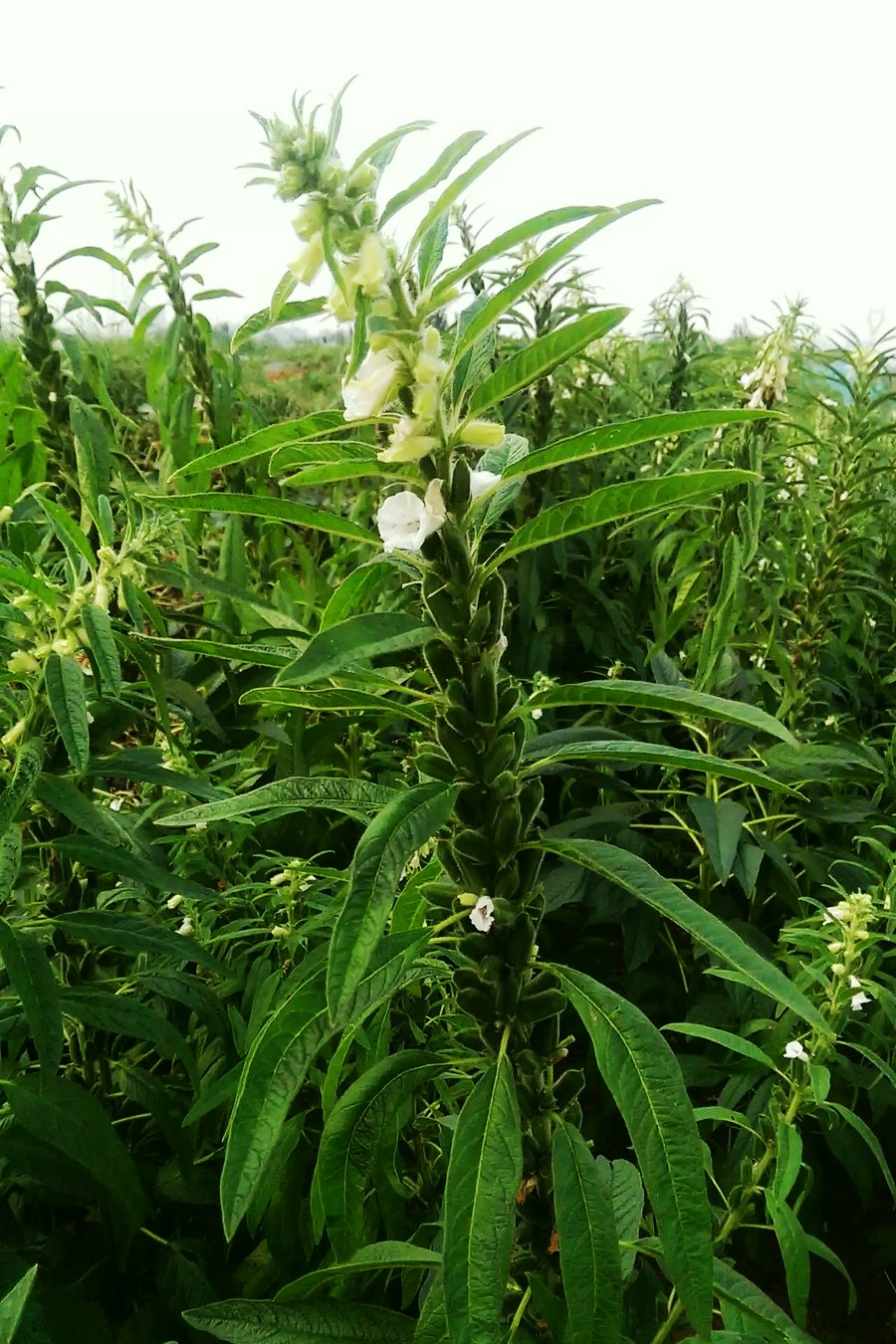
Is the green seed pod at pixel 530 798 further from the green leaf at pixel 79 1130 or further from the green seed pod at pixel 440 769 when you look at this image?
the green leaf at pixel 79 1130

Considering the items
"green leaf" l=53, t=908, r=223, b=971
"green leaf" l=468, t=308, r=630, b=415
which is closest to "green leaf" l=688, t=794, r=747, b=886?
"green leaf" l=53, t=908, r=223, b=971

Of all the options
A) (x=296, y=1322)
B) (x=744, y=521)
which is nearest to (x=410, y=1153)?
(x=296, y=1322)

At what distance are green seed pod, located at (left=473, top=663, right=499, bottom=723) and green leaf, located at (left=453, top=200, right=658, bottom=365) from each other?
0.91ft

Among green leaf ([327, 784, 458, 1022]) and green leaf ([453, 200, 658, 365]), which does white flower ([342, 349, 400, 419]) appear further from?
green leaf ([327, 784, 458, 1022])

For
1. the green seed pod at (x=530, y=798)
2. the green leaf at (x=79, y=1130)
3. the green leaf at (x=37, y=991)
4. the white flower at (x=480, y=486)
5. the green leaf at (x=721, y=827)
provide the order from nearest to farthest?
1. the white flower at (x=480, y=486)
2. the green seed pod at (x=530, y=798)
3. the green leaf at (x=37, y=991)
4. the green leaf at (x=79, y=1130)
5. the green leaf at (x=721, y=827)

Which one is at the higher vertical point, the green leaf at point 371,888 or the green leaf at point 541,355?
the green leaf at point 541,355

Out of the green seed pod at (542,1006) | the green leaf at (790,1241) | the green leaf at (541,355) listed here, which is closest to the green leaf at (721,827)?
the green leaf at (790,1241)

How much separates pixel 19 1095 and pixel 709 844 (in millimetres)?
1346

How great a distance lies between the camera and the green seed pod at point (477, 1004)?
884 millimetres

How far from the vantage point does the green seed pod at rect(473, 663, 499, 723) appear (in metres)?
0.80

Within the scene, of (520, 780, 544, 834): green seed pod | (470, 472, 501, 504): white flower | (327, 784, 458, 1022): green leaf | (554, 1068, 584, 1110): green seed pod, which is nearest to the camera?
(327, 784, 458, 1022): green leaf

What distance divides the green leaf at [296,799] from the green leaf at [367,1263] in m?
0.50

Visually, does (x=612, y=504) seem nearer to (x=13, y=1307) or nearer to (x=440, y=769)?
(x=440, y=769)

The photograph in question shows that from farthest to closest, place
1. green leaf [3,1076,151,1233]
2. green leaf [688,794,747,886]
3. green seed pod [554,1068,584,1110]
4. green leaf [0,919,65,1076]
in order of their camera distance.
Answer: green leaf [688,794,747,886]
green leaf [3,1076,151,1233]
green leaf [0,919,65,1076]
green seed pod [554,1068,584,1110]
